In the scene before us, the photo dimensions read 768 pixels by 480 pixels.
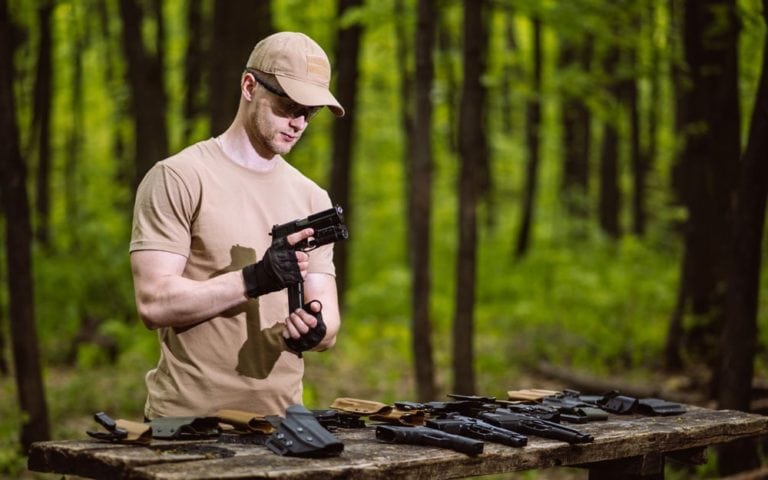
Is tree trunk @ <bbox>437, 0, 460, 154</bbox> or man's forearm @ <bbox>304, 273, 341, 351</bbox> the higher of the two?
tree trunk @ <bbox>437, 0, 460, 154</bbox>

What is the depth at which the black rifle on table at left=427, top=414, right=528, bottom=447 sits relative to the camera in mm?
4191

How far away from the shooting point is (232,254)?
4109 millimetres

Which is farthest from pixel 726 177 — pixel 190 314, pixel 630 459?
pixel 190 314

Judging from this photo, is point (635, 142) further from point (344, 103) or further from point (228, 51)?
point (228, 51)

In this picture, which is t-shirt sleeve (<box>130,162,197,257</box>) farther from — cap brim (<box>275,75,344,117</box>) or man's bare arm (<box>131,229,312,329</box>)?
cap brim (<box>275,75,344,117</box>)

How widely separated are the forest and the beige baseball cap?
177 inches

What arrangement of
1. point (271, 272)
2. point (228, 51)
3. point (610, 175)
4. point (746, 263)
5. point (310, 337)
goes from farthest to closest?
1. point (610, 175)
2. point (228, 51)
3. point (746, 263)
4. point (310, 337)
5. point (271, 272)

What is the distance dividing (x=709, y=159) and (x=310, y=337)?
307 inches

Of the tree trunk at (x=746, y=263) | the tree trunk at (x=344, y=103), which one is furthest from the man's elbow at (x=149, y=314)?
the tree trunk at (x=344, y=103)

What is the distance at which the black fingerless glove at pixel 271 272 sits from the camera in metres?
3.78

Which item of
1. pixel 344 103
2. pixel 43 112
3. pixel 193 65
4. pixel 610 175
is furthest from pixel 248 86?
pixel 610 175

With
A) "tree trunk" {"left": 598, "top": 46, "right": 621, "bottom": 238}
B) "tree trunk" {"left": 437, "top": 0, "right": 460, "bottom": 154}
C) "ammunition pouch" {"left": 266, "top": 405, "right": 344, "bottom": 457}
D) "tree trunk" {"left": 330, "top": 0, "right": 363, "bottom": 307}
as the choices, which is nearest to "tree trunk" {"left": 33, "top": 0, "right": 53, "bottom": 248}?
"tree trunk" {"left": 330, "top": 0, "right": 363, "bottom": 307}

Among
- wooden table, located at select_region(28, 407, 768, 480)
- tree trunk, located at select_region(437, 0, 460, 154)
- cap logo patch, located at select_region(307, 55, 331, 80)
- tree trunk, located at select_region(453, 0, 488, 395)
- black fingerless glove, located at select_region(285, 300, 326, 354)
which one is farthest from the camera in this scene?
tree trunk, located at select_region(437, 0, 460, 154)

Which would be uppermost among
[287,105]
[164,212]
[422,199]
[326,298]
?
[287,105]
